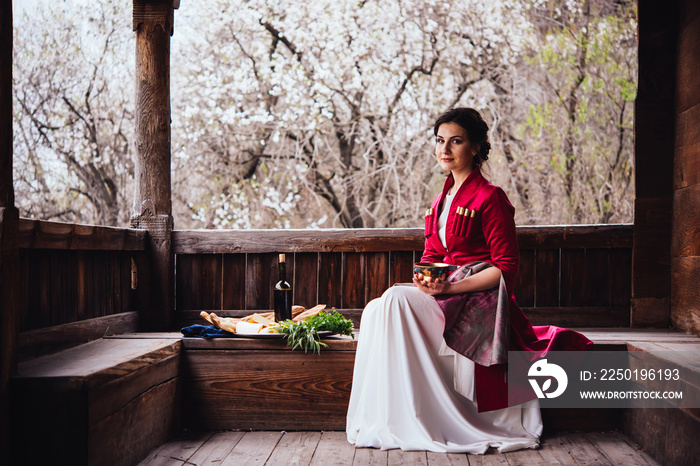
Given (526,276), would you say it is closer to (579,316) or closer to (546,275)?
(546,275)

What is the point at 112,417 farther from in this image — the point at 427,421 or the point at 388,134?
the point at 388,134

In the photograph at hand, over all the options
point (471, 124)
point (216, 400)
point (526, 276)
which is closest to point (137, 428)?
point (216, 400)

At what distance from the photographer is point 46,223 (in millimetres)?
2473

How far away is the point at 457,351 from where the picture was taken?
2596 mm

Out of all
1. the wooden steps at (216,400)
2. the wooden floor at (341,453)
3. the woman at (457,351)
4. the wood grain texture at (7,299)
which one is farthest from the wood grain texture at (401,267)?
the wood grain texture at (7,299)

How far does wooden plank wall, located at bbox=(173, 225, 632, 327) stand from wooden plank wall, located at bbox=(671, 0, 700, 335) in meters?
0.29

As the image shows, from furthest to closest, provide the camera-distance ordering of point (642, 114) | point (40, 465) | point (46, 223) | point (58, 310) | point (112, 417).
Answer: point (642, 114) → point (58, 310) → point (46, 223) → point (112, 417) → point (40, 465)

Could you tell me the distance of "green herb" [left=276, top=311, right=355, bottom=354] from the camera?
2930 mm

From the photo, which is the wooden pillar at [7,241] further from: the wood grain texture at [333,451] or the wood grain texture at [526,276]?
the wood grain texture at [526,276]

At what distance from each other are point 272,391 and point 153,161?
157 centimetres

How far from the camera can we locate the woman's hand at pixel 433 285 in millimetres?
2607

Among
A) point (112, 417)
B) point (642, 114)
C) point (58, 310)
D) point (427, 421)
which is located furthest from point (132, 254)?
point (642, 114)

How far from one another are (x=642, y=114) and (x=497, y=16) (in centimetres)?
379

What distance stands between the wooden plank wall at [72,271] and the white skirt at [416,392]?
1385 mm
